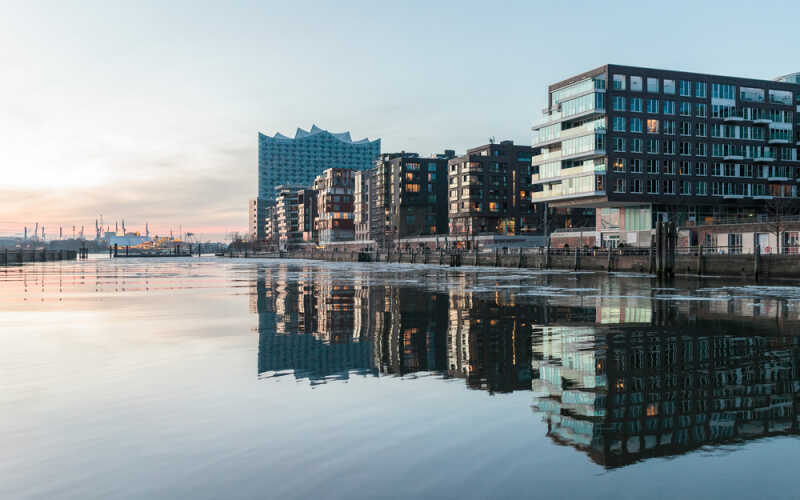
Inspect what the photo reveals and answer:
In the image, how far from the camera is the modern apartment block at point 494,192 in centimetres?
18875

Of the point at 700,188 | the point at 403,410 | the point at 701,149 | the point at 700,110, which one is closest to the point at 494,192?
the point at 701,149

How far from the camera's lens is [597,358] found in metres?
15.7

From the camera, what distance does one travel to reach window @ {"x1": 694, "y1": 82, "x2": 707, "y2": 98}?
386 feet

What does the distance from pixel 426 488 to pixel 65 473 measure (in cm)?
442

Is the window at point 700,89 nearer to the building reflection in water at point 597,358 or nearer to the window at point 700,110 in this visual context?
the window at point 700,110

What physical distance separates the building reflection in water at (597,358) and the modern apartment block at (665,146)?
3406 inches

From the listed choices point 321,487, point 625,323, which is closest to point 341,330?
point 625,323

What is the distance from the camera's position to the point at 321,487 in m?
7.36

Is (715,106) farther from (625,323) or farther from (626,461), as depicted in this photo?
(626,461)

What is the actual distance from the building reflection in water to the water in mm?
72

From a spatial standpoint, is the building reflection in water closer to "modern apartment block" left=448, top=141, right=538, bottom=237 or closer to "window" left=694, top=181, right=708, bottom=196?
"window" left=694, top=181, right=708, bottom=196

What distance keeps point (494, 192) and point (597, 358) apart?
6977 inches

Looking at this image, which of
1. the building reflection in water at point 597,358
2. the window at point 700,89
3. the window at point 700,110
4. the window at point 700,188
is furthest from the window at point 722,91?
the building reflection in water at point 597,358

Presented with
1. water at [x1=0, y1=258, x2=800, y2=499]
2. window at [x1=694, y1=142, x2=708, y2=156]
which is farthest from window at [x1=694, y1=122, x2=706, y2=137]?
water at [x1=0, y1=258, x2=800, y2=499]
